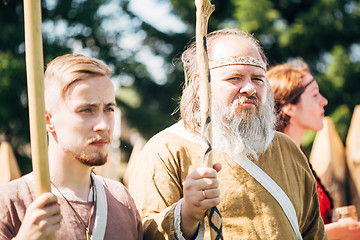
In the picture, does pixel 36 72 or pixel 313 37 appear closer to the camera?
pixel 36 72

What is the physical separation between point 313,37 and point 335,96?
55.0 inches

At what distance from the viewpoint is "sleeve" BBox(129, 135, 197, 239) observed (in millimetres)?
2273

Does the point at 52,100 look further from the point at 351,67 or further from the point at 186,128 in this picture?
the point at 351,67

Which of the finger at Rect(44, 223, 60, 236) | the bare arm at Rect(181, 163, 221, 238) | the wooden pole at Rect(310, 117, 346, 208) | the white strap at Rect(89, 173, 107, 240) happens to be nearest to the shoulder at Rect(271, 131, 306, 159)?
the bare arm at Rect(181, 163, 221, 238)

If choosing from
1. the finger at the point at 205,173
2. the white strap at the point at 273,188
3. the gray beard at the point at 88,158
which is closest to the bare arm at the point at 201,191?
the finger at the point at 205,173

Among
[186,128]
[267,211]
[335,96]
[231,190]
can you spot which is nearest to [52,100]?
[186,128]

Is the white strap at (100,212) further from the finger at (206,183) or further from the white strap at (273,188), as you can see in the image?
the white strap at (273,188)

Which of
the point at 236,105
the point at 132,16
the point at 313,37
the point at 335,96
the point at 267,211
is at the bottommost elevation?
the point at 267,211

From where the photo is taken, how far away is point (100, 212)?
2.00 metres

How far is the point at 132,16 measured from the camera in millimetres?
11211

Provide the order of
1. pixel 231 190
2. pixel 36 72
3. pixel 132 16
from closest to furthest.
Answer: pixel 36 72
pixel 231 190
pixel 132 16

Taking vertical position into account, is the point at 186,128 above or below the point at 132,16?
below

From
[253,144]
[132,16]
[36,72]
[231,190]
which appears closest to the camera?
[36,72]

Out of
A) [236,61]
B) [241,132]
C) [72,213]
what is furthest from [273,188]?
[72,213]
